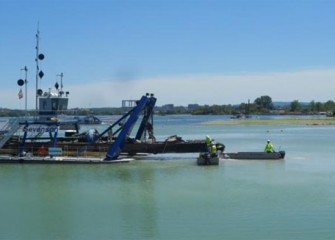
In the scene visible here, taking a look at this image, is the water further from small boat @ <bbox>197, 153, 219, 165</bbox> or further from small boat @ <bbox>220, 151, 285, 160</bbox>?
small boat @ <bbox>220, 151, 285, 160</bbox>

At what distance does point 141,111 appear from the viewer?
40.4 metres

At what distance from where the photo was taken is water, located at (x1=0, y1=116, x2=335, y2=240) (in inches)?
729

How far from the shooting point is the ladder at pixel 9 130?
39.7m

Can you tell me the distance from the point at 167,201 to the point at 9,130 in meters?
20.1

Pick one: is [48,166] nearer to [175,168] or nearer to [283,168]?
[175,168]

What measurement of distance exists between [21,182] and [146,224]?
1247 centimetres

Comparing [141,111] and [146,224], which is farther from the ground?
[141,111]

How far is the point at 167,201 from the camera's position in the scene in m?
23.5

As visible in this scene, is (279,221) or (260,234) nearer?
(260,234)

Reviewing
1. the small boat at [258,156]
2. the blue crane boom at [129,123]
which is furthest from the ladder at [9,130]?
the small boat at [258,156]

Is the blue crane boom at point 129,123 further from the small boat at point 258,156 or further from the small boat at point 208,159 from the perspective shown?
the small boat at point 258,156

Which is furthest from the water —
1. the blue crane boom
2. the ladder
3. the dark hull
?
the ladder

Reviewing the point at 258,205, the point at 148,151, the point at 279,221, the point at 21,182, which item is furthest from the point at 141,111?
the point at 279,221

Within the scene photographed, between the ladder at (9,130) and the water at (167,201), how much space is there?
401 centimetres
